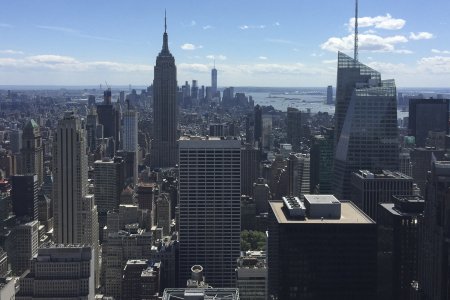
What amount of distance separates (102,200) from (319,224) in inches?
1803

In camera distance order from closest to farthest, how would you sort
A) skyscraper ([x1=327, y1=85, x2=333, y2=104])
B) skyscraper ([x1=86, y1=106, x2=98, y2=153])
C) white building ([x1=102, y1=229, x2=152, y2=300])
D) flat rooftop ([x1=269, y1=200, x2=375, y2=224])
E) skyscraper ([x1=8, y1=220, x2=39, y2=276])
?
flat rooftop ([x1=269, y1=200, x2=375, y2=224]) < white building ([x1=102, y1=229, x2=152, y2=300]) < skyscraper ([x1=8, y1=220, x2=39, y2=276]) < skyscraper ([x1=86, y1=106, x2=98, y2=153]) < skyscraper ([x1=327, y1=85, x2=333, y2=104])

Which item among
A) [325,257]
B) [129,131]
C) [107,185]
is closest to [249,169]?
[107,185]

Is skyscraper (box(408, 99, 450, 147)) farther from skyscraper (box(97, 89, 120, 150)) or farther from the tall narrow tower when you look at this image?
skyscraper (box(97, 89, 120, 150))

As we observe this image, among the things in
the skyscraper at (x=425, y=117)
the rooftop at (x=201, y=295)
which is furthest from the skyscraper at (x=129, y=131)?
the rooftop at (x=201, y=295)

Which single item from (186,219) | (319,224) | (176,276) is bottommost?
(176,276)

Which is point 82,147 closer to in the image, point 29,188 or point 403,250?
point 29,188

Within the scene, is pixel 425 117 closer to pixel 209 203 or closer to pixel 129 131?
pixel 129 131

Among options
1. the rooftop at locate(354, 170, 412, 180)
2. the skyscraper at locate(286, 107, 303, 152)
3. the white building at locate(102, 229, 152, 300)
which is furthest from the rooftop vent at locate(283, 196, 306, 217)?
the skyscraper at locate(286, 107, 303, 152)

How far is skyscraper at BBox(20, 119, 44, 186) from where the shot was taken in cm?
8006

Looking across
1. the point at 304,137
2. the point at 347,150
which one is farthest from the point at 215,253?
the point at 304,137

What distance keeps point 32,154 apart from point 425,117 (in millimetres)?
51149

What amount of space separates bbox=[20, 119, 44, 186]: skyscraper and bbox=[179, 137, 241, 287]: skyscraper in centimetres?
3286

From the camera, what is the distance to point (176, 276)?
1935 inches

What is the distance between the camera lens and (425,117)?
297ft
